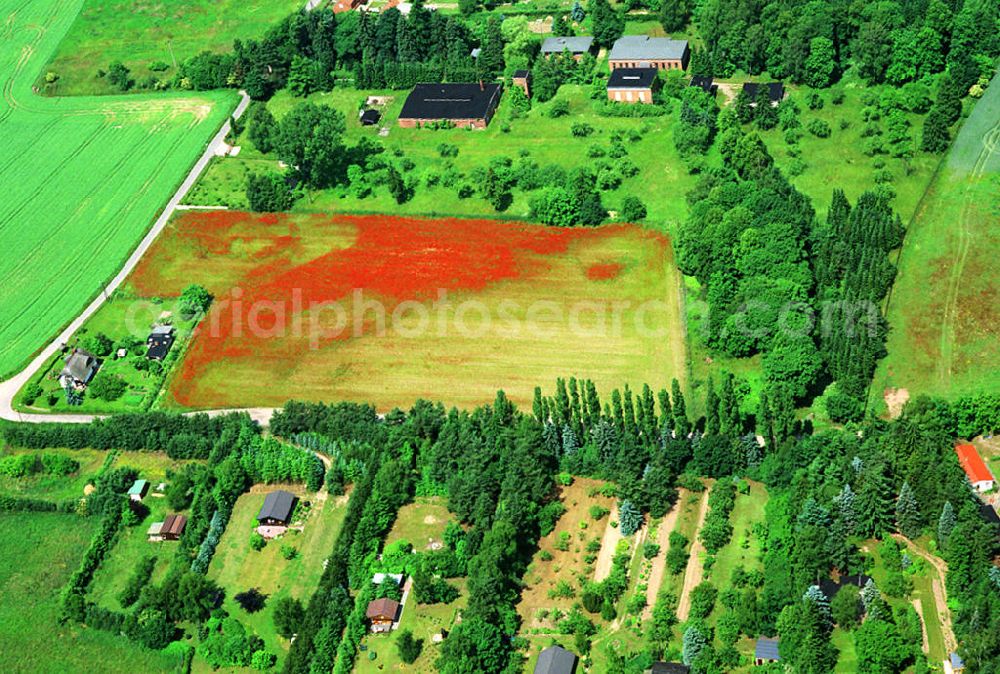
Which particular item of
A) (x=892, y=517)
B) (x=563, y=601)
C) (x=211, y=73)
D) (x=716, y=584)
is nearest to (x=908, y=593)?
(x=892, y=517)

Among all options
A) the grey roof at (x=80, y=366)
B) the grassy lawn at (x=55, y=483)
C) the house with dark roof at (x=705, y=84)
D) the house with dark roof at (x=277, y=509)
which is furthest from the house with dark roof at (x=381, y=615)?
the house with dark roof at (x=705, y=84)

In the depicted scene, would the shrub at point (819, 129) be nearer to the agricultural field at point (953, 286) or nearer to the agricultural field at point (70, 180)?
the agricultural field at point (953, 286)

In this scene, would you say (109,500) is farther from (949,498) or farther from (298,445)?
(949,498)

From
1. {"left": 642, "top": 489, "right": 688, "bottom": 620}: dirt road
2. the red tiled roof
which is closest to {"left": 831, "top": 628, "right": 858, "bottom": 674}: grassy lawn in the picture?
{"left": 642, "top": 489, "right": 688, "bottom": 620}: dirt road

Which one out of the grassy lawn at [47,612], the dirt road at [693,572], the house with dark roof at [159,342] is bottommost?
the grassy lawn at [47,612]

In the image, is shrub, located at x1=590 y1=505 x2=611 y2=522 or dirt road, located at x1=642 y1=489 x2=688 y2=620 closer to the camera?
dirt road, located at x1=642 y1=489 x2=688 y2=620

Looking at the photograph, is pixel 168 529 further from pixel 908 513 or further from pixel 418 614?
pixel 908 513

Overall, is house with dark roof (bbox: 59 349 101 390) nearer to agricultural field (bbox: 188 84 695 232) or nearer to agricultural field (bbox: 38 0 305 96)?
agricultural field (bbox: 188 84 695 232)
